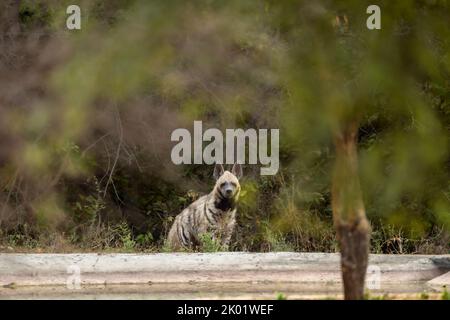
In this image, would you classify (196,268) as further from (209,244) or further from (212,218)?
(212,218)

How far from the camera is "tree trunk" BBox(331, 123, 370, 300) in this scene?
445 cm

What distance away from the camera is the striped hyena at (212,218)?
32.2 feet

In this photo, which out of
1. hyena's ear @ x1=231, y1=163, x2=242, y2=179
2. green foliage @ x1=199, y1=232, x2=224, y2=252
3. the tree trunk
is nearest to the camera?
the tree trunk

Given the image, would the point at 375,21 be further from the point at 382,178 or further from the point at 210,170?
the point at 210,170

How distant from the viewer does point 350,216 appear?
4449mm

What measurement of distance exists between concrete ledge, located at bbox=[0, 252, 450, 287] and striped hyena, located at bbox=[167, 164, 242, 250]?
206 cm

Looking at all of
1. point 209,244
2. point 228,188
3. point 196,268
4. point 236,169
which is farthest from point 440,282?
point 236,169

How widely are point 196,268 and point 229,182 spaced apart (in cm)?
246

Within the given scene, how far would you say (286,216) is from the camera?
10.2 meters

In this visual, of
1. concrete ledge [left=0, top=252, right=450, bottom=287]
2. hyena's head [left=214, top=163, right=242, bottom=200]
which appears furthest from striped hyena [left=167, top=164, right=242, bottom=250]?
concrete ledge [left=0, top=252, right=450, bottom=287]

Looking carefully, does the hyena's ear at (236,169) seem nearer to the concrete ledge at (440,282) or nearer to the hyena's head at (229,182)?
the hyena's head at (229,182)

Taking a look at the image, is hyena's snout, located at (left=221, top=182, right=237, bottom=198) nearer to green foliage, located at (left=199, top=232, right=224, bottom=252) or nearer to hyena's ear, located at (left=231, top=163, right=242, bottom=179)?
Answer: hyena's ear, located at (left=231, top=163, right=242, bottom=179)

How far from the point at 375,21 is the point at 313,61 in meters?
0.36
